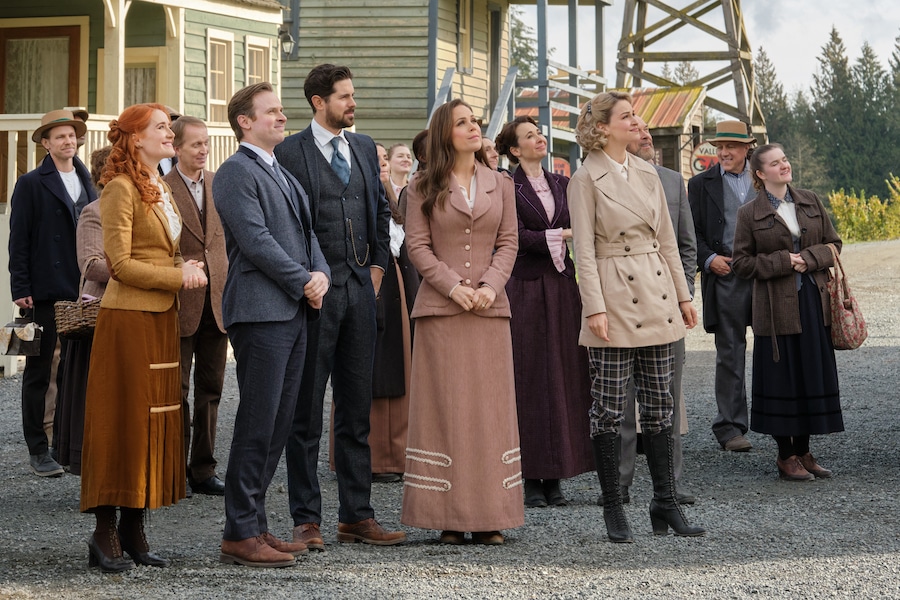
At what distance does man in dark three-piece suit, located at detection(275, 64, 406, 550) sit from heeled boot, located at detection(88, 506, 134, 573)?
2.67 ft

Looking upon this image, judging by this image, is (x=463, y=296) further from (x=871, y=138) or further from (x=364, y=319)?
(x=871, y=138)

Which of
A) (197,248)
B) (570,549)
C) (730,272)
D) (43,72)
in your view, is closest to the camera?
(570,549)

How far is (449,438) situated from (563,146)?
22.3 meters

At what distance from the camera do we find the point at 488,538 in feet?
19.3

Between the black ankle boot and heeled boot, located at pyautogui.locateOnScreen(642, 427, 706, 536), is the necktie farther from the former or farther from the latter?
the black ankle boot

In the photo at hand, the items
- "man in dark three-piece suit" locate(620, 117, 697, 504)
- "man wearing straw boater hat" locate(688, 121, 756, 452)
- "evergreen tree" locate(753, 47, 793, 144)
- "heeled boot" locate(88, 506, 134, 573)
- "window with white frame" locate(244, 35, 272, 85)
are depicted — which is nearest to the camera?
"heeled boot" locate(88, 506, 134, 573)

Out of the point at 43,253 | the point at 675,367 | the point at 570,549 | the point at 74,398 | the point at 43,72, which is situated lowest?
the point at 570,549

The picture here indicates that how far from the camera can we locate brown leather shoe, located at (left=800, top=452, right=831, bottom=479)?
7.82 m

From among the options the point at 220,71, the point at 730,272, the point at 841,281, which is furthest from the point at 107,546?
the point at 220,71

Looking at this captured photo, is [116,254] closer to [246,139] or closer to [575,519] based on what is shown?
[246,139]

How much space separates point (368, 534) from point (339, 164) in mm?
1702

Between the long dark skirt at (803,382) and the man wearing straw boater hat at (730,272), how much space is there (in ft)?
3.25

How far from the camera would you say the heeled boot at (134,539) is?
5.43 metres

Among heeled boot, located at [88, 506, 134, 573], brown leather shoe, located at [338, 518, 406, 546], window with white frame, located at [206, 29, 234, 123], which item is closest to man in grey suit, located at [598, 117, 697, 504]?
brown leather shoe, located at [338, 518, 406, 546]
